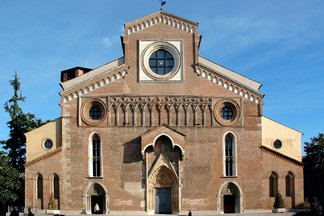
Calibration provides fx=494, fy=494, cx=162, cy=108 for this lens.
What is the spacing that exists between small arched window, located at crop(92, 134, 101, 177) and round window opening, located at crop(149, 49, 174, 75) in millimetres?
6269

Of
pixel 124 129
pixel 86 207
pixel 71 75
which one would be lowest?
pixel 86 207

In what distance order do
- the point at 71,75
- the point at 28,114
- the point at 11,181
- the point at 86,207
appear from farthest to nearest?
the point at 28,114
the point at 71,75
the point at 11,181
the point at 86,207

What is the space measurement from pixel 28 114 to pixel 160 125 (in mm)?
17358

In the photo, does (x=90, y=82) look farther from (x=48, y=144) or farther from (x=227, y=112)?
(x=227, y=112)

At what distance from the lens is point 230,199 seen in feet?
111

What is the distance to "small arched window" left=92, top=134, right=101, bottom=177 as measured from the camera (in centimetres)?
3347

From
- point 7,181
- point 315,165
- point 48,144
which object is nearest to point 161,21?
point 48,144

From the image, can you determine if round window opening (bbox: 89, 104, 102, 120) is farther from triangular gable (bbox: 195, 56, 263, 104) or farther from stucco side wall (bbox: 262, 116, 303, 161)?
stucco side wall (bbox: 262, 116, 303, 161)

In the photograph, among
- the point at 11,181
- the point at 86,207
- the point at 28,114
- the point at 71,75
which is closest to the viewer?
the point at 86,207

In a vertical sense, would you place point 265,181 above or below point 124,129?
below

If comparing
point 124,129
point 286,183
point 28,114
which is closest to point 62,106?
point 124,129

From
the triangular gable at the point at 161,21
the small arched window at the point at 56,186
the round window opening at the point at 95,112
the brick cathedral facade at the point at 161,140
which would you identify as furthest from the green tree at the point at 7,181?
the triangular gable at the point at 161,21

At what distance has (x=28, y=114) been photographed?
150 feet

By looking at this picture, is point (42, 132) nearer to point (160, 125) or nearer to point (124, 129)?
point (124, 129)
